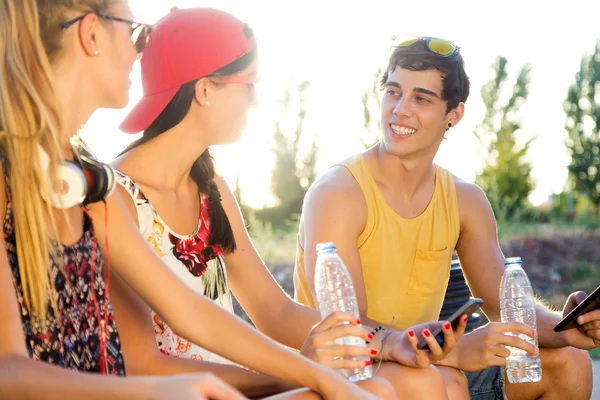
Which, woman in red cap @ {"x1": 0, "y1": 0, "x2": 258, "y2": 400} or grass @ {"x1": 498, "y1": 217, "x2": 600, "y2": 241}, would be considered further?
grass @ {"x1": 498, "y1": 217, "x2": 600, "y2": 241}

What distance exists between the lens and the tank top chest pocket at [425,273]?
4.25 meters

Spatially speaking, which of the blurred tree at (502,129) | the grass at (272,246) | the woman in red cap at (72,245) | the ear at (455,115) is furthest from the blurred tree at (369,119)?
the woman in red cap at (72,245)

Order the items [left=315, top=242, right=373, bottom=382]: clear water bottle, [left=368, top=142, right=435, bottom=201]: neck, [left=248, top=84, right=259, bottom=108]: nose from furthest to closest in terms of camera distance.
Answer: [left=368, top=142, right=435, bottom=201]: neck
[left=315, top=242, right=373, bottom=382]: clear water bottle
[left=248, top=84, right=259, bottom=108]: nose

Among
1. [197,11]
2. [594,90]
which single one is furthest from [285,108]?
[197,11]

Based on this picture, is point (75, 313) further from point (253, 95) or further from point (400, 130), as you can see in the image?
point (400, 130)

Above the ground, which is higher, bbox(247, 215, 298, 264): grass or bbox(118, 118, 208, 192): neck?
bbox(118, 118, 208, 192): neck

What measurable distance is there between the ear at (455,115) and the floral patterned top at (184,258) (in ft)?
6.13

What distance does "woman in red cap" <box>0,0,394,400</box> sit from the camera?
1.92 metres

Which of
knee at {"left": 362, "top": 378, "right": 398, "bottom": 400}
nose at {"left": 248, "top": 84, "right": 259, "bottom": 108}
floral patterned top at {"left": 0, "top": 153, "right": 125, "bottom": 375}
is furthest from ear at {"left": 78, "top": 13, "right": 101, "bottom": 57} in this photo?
knee at {"left": 362, "top": 378, "right": 398, "bottom": 400}

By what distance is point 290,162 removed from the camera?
65.1 feet

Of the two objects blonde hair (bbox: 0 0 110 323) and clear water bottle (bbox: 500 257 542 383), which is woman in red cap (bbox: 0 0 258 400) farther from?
clear water bottle (bbox: 500 257 542 383)

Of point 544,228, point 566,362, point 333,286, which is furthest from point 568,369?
point 544,228

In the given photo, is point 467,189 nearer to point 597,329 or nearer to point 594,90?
point 597,329

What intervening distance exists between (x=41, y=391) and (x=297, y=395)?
0.78m
